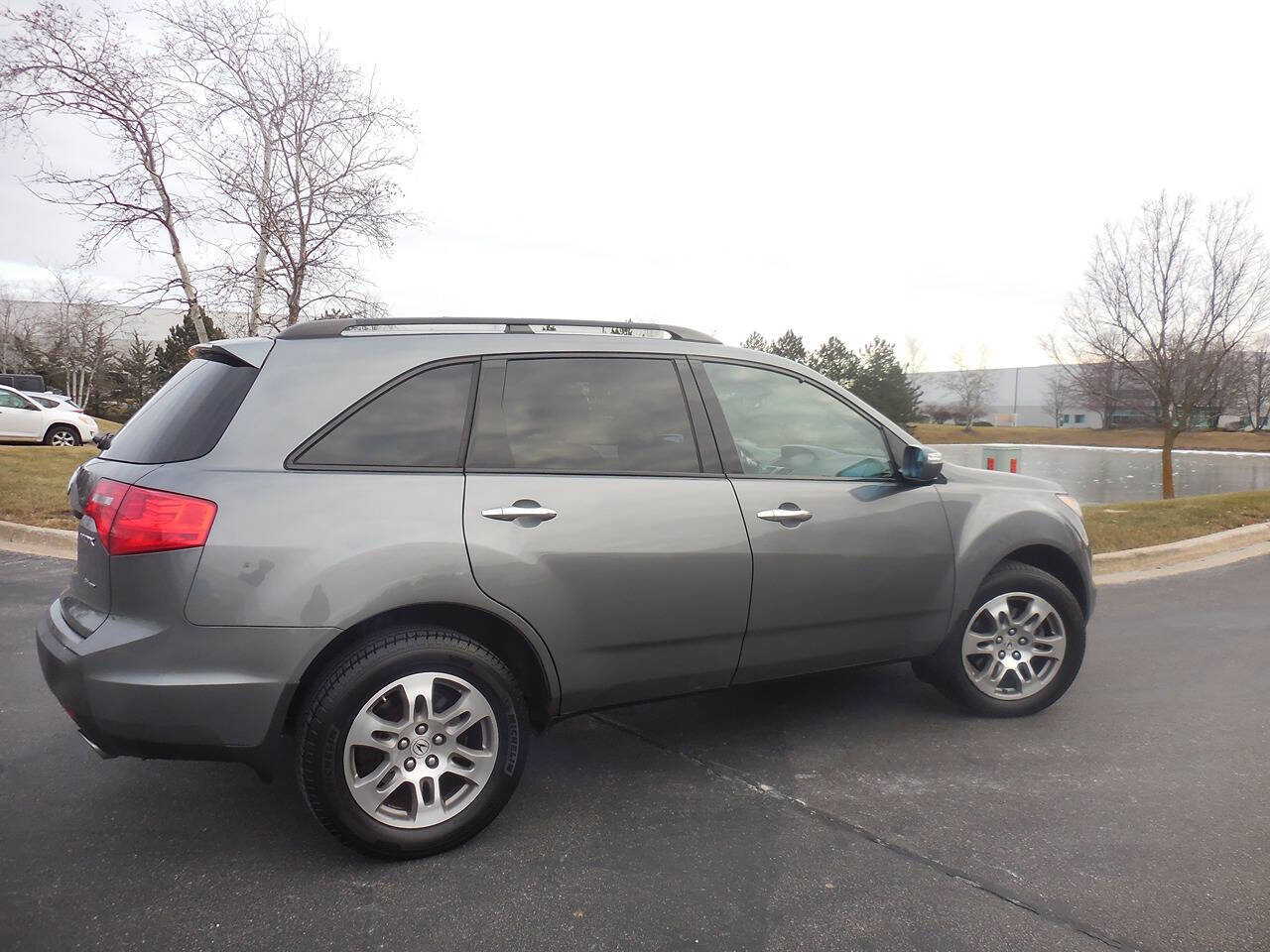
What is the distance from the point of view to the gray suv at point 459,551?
2.65 meters

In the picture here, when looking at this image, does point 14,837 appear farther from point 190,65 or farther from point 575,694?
point 190,65

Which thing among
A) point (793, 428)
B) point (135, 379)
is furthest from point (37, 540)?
point (135, 379)

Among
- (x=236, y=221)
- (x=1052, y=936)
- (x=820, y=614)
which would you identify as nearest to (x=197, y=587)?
(x=820, y=614)

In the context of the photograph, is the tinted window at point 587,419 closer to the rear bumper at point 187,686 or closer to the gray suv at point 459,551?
the gray suv at point 459,551

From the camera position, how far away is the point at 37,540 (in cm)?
842

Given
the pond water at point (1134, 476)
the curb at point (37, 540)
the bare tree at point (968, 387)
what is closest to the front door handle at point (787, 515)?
the curb at point (37, 540)

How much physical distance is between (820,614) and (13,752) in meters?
3.40

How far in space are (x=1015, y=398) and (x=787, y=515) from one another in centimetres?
10350

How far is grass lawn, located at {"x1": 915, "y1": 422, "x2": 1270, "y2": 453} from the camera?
51.4 metres

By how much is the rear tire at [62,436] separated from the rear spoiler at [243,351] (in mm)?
21068

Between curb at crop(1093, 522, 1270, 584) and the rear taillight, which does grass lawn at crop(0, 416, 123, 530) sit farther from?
curb at crop(1093, 522, 1270, 584)

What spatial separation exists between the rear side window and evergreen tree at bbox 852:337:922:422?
112ft

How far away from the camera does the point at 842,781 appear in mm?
3461

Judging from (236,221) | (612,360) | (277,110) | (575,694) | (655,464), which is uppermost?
(277,110)
